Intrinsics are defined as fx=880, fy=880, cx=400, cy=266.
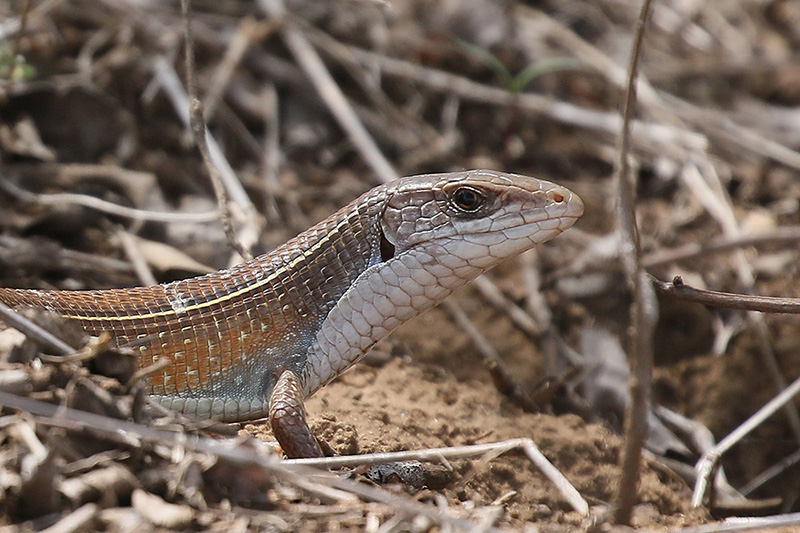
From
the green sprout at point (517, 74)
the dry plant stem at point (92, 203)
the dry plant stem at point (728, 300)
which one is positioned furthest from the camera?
the green sprout at point (517, 74)

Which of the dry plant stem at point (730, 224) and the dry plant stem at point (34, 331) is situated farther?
the dry plant stem at point (730, 224)

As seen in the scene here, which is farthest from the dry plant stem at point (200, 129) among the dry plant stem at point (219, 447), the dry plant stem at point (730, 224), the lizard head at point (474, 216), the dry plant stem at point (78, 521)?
the dry plant stem at point (730, 224)

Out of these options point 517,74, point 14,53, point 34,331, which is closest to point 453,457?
point 34,331

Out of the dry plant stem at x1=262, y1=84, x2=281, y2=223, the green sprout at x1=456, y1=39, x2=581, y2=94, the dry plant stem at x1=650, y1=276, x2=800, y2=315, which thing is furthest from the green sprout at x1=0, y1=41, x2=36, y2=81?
the dry plant stem at x1=650, y1=276, x2=800, y2=315

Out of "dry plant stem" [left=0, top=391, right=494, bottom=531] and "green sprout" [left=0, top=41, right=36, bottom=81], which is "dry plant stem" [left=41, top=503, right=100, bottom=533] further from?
"green sprout" [left=0, top=41, right=36, bottom=81]

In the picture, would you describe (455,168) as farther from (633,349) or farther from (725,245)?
(633,349)

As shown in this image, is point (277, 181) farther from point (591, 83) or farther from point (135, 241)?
point (591, 83)

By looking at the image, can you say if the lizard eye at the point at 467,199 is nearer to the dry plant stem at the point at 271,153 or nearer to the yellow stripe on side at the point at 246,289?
the yellow stripe on side at the point at 246,289
